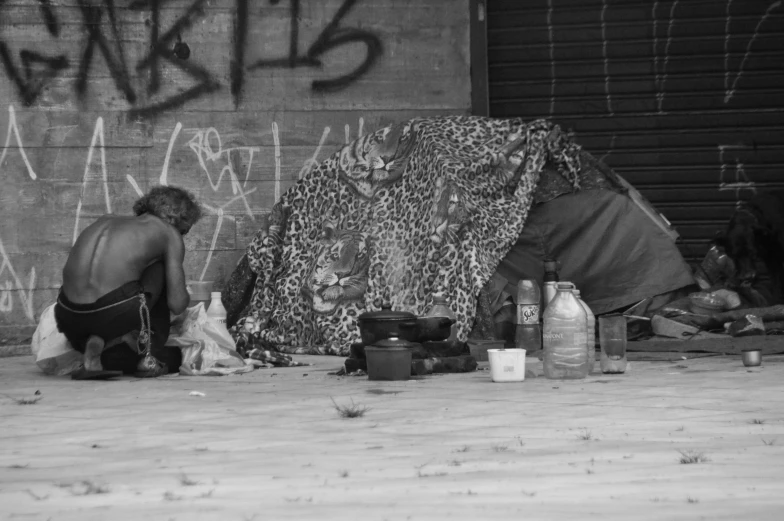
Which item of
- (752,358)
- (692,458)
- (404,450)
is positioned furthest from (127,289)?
(692,458)

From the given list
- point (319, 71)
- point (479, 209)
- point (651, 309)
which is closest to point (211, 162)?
point (319, 71)

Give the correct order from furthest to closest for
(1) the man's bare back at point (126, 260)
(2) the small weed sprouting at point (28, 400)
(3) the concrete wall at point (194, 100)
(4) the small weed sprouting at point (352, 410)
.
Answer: (3) the concrete wall at point (194, 100) < (1) the man's bare back at point (126, 260) < (2) the small weed sprouting at point (28, 400) < (4) the small weed sprouting at point (352, 410)

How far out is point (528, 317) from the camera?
8.66m

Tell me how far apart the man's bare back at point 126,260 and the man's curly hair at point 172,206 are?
0.23 ft

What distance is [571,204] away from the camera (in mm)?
9438

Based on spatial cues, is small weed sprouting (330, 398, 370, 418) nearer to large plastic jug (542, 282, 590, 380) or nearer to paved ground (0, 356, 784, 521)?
paved ground (0, 356, 784, 521)

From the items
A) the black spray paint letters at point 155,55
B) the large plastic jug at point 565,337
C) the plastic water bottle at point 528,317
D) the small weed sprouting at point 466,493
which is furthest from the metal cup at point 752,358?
the black spray paint letters at point 155,55

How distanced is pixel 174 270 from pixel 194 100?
309cm

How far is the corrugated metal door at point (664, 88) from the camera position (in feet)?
34.1

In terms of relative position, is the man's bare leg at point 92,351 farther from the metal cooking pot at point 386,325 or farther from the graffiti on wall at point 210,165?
the graffiti on wall at point 210,165

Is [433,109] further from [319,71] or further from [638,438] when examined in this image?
[638,438]

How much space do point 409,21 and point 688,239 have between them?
289 cm

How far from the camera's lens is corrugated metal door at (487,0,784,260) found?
34.1 feet

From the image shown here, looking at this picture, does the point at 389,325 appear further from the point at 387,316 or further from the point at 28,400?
the point at 28,400
